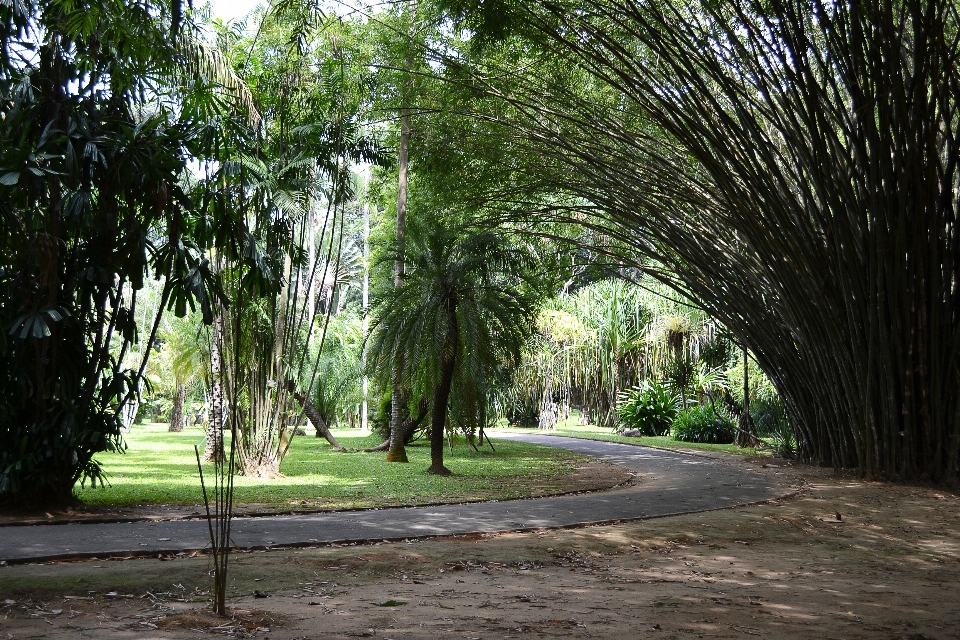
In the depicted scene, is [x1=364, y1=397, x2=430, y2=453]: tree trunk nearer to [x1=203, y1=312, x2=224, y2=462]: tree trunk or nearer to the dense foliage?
[x1=203, y1=312, x2=224, y2=462]: tree trunk

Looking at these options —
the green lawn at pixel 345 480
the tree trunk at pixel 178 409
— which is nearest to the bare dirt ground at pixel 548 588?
the green lawn at pixel 345 480

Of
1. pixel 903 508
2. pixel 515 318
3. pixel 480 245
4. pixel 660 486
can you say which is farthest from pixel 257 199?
pixel 903 508

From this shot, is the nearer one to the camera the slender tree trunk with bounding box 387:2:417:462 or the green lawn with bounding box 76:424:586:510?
the green lawn with bounding box 76:424:586:510

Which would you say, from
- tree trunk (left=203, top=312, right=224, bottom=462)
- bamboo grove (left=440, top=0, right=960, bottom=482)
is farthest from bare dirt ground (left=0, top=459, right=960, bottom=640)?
tree trunk (left=203, top=312, right=224, bottom=462)

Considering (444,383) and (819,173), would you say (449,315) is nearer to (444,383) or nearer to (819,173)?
(444,383)

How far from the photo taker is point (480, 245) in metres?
13.2

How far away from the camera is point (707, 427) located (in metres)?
23.2

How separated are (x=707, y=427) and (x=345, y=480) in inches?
538

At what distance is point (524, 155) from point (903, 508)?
7680mm

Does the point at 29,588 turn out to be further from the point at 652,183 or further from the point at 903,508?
the point at 652,183

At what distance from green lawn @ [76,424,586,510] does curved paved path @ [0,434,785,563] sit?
3.61 ft

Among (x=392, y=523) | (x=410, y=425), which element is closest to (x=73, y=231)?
(x=392, y=523)

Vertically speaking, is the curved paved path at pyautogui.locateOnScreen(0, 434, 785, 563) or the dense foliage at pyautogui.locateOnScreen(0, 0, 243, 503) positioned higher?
the dense foliage at pyautogui.locateOnScreen(0, 0, 243, 503)

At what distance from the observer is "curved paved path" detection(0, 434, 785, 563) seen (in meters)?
6.61
